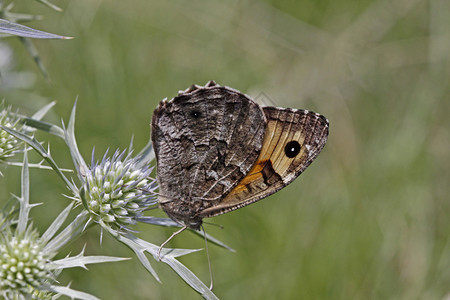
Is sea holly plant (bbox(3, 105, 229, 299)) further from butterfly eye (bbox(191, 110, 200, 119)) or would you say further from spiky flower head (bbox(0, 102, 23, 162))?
butterfly eye (bbox(191, 110, 200, 119))

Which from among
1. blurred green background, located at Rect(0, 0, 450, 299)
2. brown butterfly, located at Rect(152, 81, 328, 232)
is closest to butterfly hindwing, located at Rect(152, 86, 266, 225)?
brown butterfly, located at Rect(152, 81, 328, 232)

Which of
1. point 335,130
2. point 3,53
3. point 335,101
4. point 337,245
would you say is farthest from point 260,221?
point 3,53

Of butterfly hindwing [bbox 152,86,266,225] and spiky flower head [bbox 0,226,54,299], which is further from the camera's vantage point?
butterfly hindwing [bbox 152,86,266,225]

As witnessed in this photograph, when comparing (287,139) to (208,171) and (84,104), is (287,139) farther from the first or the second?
(84,104)

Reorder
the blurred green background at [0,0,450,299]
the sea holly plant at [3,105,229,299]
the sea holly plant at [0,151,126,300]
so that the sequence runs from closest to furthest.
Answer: the sea holly plant at [0,151,126,300]
the sea holly plant at [3,105,229,299]
the blurred green background at [0,0,450,299]

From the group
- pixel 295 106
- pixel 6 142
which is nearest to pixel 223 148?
pixel 6 142
